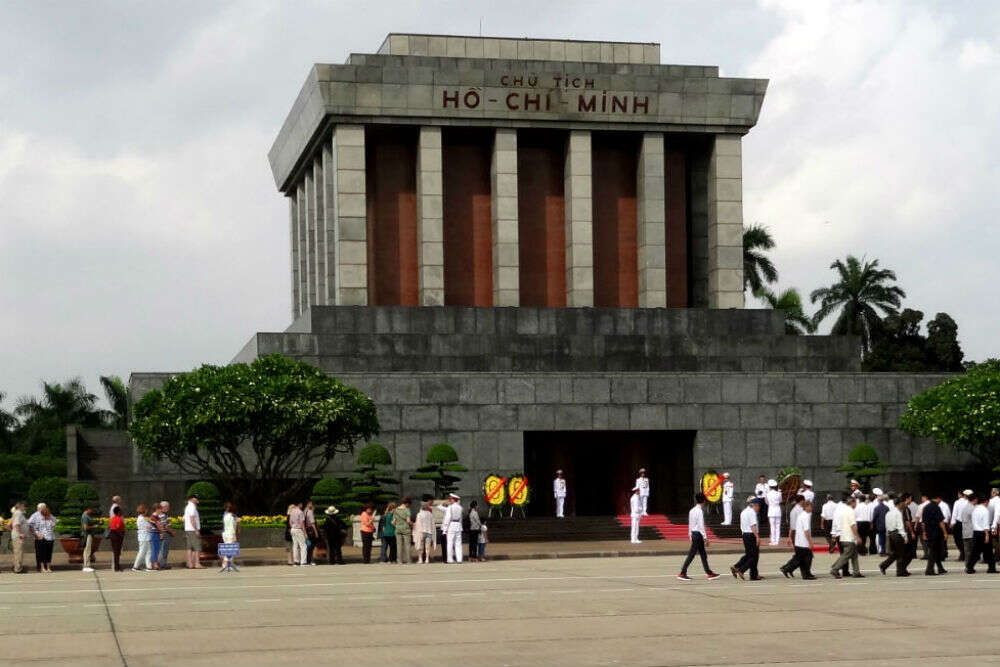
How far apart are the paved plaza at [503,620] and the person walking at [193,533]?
4089mm

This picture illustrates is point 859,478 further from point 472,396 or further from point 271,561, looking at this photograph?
point 271,561

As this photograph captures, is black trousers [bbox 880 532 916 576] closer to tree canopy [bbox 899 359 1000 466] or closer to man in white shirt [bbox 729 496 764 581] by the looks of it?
man in white shirt [bbox 729 496 764 581]

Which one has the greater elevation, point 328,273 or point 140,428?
point 328,273

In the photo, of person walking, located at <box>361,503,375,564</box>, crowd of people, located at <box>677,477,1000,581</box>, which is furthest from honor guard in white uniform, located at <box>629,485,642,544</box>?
crowd of people, located at <box>677,477,1000,581</box>

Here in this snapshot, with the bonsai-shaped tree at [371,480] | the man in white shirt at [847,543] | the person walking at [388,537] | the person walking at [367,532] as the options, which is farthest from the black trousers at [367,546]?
the man in white shirt at [847,543]

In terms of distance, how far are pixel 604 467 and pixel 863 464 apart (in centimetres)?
857

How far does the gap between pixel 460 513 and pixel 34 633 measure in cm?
1760

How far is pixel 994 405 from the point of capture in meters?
46.5

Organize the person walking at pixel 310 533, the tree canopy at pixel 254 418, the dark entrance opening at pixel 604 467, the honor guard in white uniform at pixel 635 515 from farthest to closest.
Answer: the dark entrance opening at pixel 604 467, the honor guard in white uniform at pixel 635 515, the tree canopy at pixel 254 418, the person walking at pixel 310 533

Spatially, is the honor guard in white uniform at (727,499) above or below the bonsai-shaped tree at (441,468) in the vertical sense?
below

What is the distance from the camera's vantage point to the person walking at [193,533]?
120ft

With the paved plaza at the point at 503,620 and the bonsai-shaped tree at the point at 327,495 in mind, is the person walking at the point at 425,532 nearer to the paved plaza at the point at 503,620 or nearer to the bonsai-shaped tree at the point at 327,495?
the bonsai-shaped tree at the point at 327,495

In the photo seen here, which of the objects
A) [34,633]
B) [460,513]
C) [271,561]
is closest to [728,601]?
[34,633]

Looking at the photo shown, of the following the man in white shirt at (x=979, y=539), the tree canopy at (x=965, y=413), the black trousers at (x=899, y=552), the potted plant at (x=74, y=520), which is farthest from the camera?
the tree canopy at (x=965, y=413)
